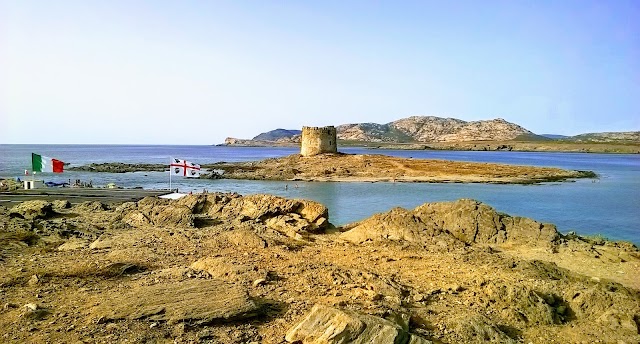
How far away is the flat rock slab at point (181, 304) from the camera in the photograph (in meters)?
6.54

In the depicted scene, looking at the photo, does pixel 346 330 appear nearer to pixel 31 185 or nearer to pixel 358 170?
pixel 31 185

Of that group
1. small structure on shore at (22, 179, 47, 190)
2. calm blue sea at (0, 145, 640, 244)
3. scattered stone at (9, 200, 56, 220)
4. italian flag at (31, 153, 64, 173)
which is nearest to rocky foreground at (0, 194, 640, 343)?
scattered stone at (9, 200, 56, 220)

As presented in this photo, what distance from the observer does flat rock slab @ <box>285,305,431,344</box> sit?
216 inches

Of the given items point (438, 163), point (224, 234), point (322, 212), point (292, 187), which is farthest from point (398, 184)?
point (224, 234)

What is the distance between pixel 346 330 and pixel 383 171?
49.2 metres

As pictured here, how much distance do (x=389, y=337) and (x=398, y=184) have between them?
138ft

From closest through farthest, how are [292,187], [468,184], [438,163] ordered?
[292,187]
[468,184]
[438,163]

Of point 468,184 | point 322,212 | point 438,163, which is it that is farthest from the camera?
point 438,163

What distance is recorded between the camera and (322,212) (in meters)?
14.7

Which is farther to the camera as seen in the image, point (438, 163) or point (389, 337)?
point (438, 163)

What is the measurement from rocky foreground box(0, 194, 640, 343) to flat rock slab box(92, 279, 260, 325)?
0.03 metres

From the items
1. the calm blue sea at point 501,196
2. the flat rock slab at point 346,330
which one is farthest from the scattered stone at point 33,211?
the flat rock slab at point 346,330

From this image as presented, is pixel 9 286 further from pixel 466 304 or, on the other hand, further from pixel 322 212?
pixel 322 212

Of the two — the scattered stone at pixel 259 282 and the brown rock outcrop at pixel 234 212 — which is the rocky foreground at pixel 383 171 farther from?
the scattered stone at pixel 259 282
